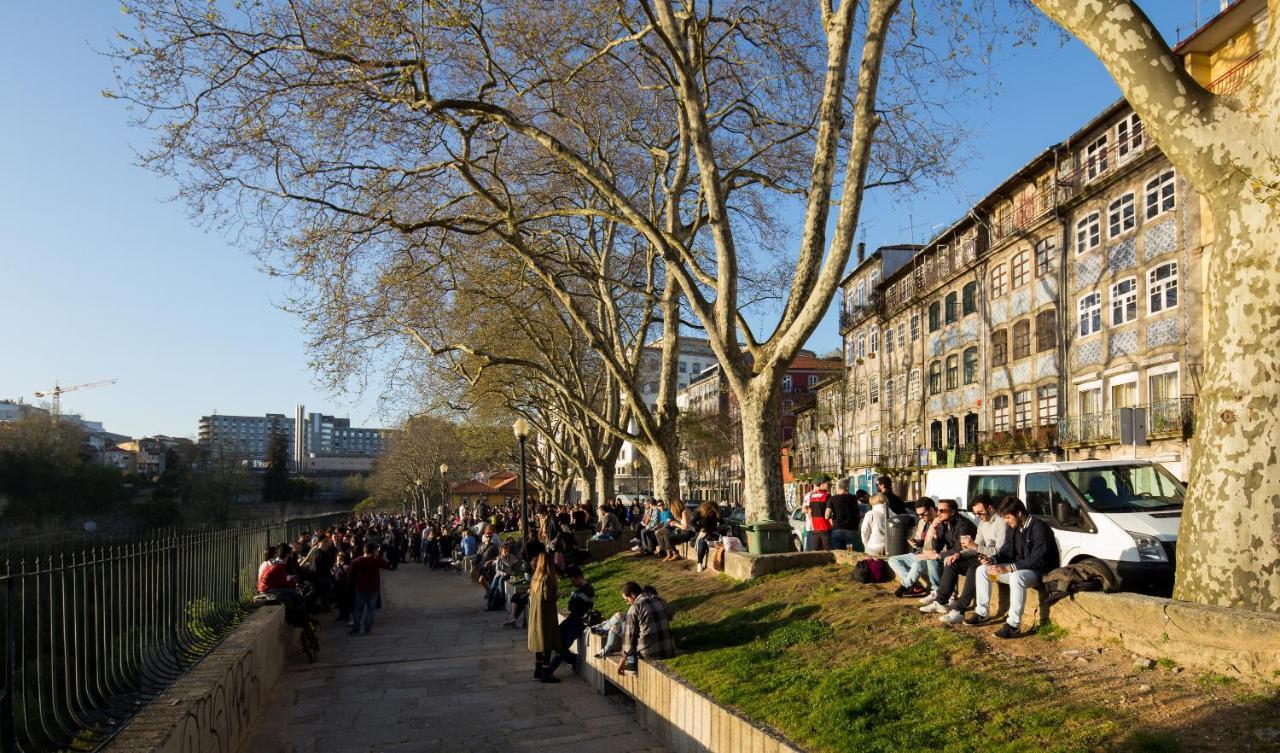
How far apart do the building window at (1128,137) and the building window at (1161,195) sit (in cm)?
133

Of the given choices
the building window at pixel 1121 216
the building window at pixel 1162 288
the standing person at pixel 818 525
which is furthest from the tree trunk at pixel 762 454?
the building window at pixel 1121 216

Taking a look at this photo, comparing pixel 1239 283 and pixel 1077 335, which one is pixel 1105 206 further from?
pixel 1239 283

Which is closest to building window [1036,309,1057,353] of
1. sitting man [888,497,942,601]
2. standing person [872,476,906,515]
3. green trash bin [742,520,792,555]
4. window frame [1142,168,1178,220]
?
window frame [1142,168,1178,220]

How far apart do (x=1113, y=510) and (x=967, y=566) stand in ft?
7.18

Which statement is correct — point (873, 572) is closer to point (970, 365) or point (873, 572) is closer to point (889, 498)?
point (889, 498)

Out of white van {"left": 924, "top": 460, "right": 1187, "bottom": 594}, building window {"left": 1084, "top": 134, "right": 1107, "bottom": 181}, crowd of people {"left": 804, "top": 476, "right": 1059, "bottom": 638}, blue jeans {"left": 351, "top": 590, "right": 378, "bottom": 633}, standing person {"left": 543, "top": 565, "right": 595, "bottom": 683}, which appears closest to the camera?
crowd of people {"left": 804, "top": 476, "right": 1059, "bottom": 638}

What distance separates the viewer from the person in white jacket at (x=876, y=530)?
37.5 ft

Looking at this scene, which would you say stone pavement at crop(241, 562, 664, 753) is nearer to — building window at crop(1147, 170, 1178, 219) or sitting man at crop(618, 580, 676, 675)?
sitting man at crop(618, 580, 676, 675)

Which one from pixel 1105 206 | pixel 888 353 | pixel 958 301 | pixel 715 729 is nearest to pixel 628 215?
pixel 715 729

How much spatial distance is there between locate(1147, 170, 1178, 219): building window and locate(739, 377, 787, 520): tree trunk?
58.0 ft

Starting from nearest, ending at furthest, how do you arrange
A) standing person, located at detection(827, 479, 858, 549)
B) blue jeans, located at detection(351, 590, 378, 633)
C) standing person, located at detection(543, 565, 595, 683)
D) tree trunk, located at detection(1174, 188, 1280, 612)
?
tree trunk, located at detection(1174, 188, 1280, 612) < standing person, located at detection(543, 565, 595, 683) < standing person, located at detection(827, 479, 858, 549) < blue jeans, located at detection(351, 590, 378, 633)

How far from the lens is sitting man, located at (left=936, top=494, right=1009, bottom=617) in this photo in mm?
8188

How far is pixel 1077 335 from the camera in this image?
29391 millimetres

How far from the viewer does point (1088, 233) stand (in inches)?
1128
